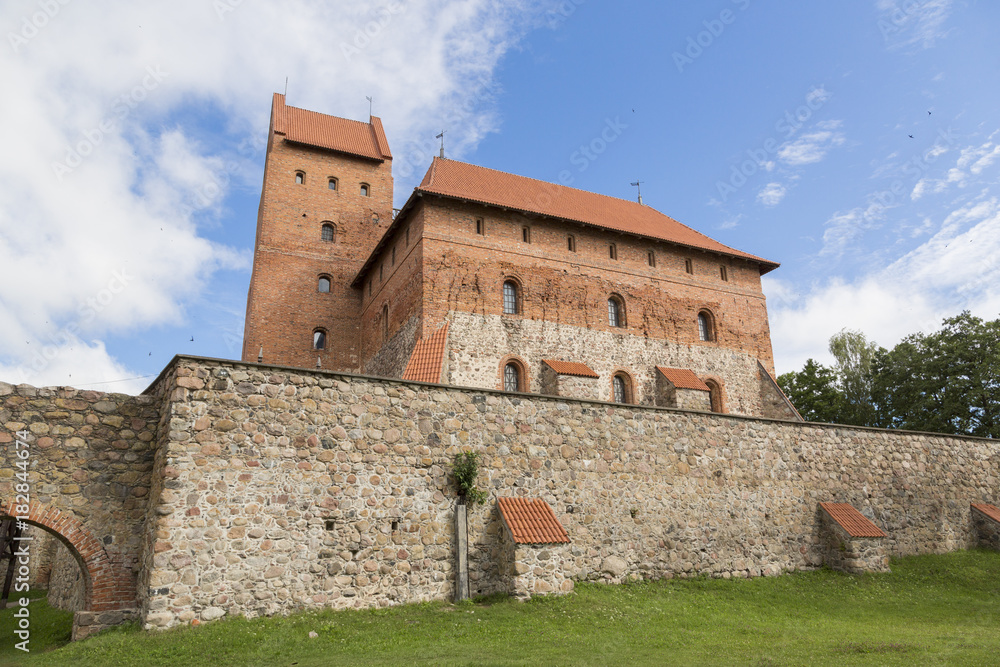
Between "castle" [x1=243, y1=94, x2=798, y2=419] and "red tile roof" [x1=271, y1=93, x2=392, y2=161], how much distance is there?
0.37 feet

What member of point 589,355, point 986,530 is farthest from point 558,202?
point 986,530

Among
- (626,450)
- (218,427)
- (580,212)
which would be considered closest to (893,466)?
(626,450)

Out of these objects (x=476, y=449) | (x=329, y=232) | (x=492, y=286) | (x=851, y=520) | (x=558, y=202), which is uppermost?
(x=329, y=232)

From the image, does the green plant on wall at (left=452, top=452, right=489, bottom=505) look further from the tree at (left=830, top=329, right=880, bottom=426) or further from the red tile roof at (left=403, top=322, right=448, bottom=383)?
the tree at (left=830, top=329, right=880, bottom=426)

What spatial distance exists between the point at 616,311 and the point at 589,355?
8.06 feet

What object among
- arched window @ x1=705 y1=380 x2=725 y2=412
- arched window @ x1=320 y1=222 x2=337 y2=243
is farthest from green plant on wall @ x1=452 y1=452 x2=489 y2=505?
arched window @ x1=320 y1=222 x2=337 y2=243

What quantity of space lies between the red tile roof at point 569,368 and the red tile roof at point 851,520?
25.3 feet

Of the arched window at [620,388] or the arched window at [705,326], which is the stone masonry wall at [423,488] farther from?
the arched window at [705,326]

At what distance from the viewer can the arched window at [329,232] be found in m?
27.6

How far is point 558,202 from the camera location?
24.7m

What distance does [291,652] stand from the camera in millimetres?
8117

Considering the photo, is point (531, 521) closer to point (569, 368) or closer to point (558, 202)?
point (569, 368)

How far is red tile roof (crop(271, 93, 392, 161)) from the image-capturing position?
28.6 m

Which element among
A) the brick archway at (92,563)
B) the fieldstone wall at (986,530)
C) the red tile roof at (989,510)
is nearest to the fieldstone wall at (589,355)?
the red tile roof at (989,510)
